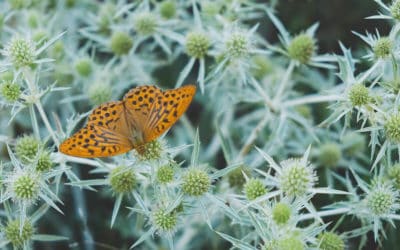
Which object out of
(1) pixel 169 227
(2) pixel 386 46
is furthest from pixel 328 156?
(1) pixel 169 227

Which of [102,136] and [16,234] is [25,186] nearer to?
[16,234]

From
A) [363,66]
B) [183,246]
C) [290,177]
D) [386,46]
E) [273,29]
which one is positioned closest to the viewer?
[290,177]

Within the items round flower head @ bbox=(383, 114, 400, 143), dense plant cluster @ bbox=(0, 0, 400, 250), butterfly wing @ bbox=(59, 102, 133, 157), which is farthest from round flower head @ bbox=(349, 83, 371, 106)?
butterfly wing @ bbox=(59, 102, 133, 157)

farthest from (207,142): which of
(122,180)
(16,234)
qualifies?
(16,234)

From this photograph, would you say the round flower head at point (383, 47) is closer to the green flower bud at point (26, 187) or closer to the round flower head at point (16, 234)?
the green flower bud at point (26, 187)

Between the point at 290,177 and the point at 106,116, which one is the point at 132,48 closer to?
the point at 106,116

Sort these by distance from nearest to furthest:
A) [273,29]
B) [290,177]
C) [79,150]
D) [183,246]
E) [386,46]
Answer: [79,150]
[290,177]
[386,46]
[183,246]
[273,29]
